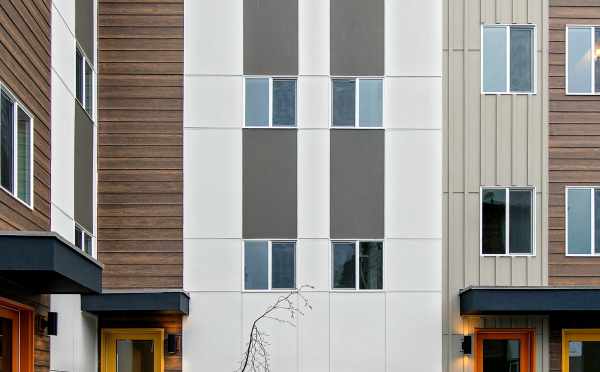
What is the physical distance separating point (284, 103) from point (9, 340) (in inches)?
238

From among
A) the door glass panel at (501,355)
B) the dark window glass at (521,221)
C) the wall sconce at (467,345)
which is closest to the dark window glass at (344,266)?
the wall sconce at (467,345)

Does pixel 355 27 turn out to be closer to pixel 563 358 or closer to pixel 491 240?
pixel 491 240

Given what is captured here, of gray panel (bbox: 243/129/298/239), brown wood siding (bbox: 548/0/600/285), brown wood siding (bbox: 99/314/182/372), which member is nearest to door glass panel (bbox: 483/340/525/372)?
brown wood siding (bbox: 548/0/600/285)

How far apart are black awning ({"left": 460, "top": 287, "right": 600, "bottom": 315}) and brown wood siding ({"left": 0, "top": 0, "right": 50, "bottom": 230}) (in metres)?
6.45

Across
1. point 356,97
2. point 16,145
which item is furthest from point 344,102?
point 16,145

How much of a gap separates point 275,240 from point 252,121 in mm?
2004

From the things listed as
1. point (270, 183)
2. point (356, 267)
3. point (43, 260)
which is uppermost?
point (270, 183)

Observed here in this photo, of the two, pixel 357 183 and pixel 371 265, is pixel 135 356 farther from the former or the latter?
pixel 357 183

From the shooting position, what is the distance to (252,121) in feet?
44.3

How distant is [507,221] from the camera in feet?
44.1

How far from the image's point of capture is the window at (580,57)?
44.5 feet

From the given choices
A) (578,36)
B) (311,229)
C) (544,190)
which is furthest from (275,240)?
(578,36)

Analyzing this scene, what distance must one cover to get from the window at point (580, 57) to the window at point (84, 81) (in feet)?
25.6

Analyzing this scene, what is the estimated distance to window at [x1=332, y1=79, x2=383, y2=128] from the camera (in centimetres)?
1358
